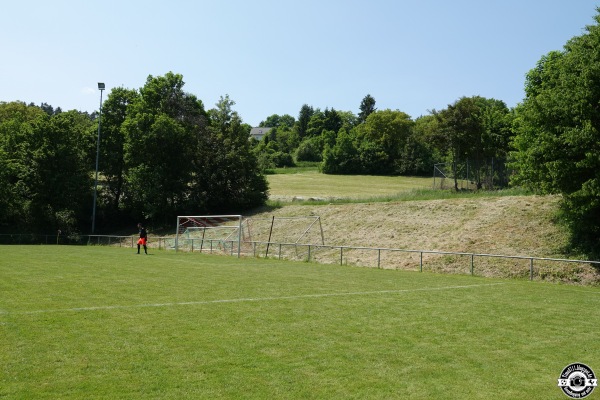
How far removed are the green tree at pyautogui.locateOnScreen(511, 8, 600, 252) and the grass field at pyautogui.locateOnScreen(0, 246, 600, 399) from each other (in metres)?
11.4

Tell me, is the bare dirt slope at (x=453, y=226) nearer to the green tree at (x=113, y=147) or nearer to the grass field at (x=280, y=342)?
the grass field at (x=280, y=342)

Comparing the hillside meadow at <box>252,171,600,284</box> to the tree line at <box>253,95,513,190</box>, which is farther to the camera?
the tree line at <box>253,95,513,190</box>

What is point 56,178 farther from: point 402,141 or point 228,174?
point 402,141

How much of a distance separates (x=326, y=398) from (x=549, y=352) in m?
4.60

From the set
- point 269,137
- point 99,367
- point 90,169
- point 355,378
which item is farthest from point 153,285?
point 269,137

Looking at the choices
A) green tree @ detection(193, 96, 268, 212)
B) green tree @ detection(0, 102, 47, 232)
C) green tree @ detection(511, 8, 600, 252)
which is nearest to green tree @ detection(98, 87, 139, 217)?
green tree @ detection(0, 102, 47, 232)

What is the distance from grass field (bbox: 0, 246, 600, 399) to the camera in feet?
23.5

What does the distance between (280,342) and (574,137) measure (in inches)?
850

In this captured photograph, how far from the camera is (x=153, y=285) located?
1722 centimetres

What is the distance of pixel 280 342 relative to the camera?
9.54 m

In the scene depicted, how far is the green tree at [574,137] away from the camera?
84.7ft

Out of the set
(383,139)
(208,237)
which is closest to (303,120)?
(383,139)

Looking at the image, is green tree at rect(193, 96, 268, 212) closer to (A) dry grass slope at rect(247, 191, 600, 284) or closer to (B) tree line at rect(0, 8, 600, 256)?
(B) tree line at rect(0, 8, 600, 256)

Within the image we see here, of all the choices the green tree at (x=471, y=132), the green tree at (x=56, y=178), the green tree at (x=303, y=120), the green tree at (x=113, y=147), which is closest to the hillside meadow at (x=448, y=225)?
the green tree at (x=471, y=132)
